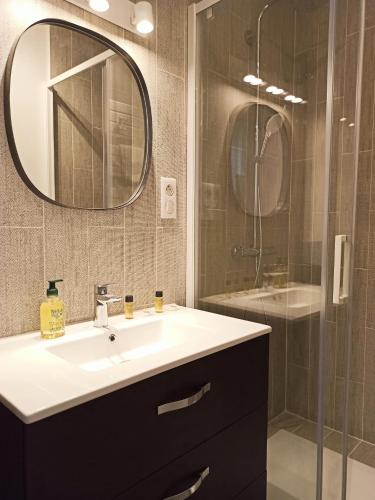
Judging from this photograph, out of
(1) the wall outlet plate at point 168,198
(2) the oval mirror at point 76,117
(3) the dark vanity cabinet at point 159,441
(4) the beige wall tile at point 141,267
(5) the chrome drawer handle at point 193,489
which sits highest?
(2) the oval mirror at point 76,117

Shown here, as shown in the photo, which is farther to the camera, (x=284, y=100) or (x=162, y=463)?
(x=284, y=100)

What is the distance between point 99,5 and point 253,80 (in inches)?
24.1

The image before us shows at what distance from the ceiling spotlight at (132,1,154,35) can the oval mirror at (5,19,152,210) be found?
0.13 meters

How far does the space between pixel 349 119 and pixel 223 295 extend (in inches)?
33.1

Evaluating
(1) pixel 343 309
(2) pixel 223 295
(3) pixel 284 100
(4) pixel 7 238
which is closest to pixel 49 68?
(4) pixel 7 238

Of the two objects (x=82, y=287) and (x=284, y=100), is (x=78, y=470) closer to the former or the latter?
(x=82, y=287)

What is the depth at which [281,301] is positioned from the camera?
1.36 m

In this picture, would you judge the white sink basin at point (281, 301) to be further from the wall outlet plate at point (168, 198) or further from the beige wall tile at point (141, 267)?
the wall outlet plate at point (168, 198)

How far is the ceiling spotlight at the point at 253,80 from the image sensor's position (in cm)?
136

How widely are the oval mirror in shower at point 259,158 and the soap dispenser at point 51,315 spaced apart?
2.62 ft

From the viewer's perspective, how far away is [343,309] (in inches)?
54.0

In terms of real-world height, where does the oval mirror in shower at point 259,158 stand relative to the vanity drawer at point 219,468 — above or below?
above

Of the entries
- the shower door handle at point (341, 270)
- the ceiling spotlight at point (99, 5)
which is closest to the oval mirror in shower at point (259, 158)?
the shower door handle at point (341, 270)

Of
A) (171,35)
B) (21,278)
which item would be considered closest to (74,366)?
(21,278)
